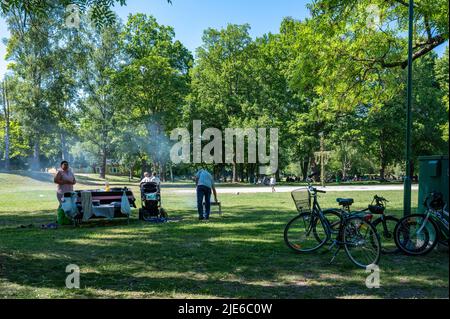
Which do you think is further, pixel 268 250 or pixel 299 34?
pixel 299 34

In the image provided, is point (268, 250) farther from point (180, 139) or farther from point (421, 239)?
point (180, 139)

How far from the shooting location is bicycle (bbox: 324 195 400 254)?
254 inches

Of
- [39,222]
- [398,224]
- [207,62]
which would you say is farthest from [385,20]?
[207,62]

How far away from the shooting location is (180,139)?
47.7 metres

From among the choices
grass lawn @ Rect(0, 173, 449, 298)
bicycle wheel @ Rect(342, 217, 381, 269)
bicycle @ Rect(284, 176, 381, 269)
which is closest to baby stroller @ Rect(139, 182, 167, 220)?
grass lawn @ Rect(0, 173, 449, 298)

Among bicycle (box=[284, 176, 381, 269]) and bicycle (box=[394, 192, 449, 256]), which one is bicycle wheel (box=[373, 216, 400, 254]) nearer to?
bicycle (box=[394, 192, 449, 256])

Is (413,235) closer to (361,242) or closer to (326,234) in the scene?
(361,242)

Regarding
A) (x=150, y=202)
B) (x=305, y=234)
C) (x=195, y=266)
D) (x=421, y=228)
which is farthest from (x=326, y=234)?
(x=150, y=202)

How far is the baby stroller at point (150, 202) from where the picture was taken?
12.5m

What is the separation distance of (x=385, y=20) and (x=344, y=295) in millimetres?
10078

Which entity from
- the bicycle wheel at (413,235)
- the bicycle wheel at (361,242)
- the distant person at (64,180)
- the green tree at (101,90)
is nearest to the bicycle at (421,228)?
the bicycle wheel at (413,235)

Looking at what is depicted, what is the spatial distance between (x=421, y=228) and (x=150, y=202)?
8.26m

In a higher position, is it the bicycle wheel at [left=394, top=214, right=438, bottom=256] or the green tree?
the green tree

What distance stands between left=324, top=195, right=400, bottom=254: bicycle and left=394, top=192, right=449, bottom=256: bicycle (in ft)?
0.58
